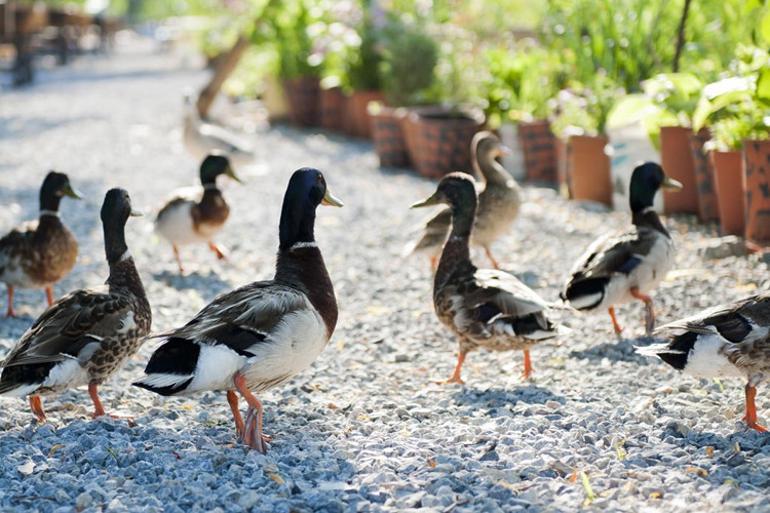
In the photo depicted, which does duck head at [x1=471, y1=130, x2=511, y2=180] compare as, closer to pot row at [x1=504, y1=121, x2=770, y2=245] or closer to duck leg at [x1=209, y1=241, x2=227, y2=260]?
pot row at [x1=504, y1=121, x2=770, y2=245]

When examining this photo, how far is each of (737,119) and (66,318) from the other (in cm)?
446

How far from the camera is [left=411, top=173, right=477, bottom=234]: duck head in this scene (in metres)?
4.71

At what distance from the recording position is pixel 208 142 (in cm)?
930

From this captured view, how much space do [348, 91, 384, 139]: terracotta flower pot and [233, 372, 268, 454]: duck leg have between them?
8.71 metres

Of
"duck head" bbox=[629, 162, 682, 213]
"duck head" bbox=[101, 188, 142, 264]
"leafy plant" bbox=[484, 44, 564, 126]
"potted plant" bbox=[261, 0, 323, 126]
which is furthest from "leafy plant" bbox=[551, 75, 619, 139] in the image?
"potted plant" bbox=[261, 0, 323, 126]

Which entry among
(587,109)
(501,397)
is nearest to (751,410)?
(501,397)

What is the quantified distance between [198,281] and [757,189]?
346 cm

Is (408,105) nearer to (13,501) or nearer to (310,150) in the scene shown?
(310,150)

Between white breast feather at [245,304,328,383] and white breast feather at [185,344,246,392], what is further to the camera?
white breast feather at [245,304,328,383]

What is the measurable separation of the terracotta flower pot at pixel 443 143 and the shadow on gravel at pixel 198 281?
3517 millimetres

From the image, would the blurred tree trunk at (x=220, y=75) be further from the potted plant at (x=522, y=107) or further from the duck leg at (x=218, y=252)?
the duck leg at (x=218, y=252)

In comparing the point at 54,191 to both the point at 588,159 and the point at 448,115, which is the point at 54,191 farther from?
the point at 448,115

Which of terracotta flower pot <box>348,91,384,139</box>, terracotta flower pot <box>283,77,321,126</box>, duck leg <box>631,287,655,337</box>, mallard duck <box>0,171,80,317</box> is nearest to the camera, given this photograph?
duck leg <box>631,287,655,337</box>

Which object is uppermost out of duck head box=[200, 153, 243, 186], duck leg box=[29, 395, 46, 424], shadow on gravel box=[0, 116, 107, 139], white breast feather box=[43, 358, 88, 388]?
shadow on gravel box=[0, 116, 107, 139]
